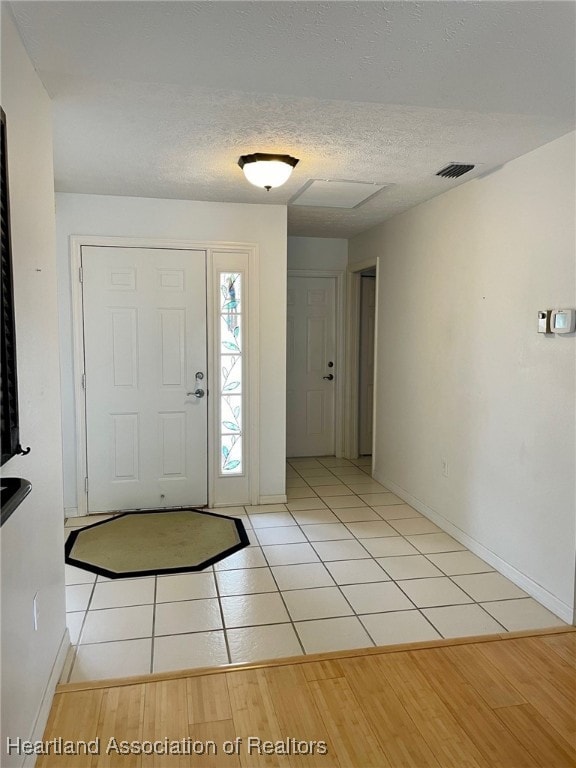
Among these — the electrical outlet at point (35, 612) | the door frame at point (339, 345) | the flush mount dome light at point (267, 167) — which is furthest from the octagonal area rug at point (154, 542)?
the flush mount dome light at point (267, 167)

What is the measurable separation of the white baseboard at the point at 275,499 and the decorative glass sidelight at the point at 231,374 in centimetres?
29

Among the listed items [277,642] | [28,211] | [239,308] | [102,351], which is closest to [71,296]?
[102,351]

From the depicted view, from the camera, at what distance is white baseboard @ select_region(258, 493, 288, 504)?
170 inches

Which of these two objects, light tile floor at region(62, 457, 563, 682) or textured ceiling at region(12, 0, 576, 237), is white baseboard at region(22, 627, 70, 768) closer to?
light tile floor at region(62, 457, 563, 682)

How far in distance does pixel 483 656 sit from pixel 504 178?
248 cm

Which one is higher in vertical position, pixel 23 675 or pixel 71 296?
pixel 71 296

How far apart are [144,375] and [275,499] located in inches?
56.4

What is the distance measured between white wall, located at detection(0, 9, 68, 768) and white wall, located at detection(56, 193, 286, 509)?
5.70 feet

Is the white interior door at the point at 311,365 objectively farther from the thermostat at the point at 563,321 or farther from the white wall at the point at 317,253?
the thermostat at the point at 563,321

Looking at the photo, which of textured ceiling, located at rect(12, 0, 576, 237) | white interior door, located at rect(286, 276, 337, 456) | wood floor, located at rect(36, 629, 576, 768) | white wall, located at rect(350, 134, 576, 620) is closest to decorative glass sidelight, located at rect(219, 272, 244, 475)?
textured ceiling, located at rect(12, 0, 576, 237)

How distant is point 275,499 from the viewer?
4336 mm

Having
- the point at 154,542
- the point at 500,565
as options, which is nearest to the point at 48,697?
the point at 154,542

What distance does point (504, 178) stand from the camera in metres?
3.03

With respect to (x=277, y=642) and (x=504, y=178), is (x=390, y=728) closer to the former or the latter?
(x=277, y=642)
